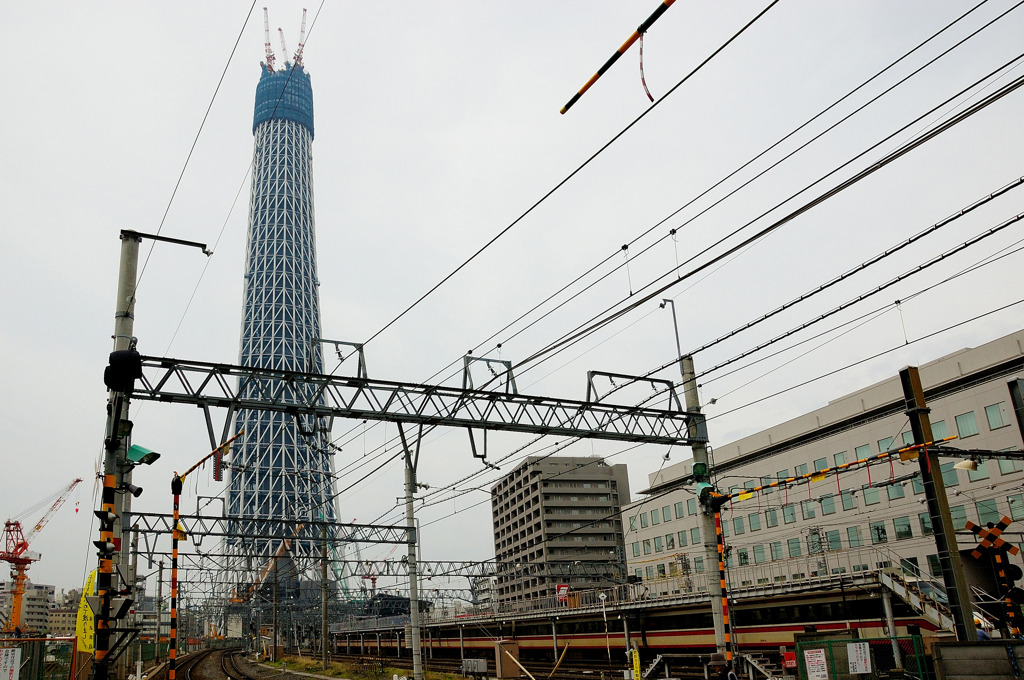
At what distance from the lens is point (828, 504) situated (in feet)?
160

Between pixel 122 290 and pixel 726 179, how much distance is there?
42.8 ft

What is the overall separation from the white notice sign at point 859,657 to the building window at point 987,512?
25432mm

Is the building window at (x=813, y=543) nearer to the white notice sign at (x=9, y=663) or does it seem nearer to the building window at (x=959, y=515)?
the building window at (x=959, y=515)

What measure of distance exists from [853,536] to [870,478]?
4682 mm

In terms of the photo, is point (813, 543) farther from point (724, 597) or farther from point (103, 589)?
point (103, 589)

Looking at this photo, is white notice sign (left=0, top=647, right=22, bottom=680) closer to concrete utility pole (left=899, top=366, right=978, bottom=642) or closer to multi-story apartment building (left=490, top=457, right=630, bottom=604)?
concrete utility pole (left=899, top=366, right=978, bottom=642)

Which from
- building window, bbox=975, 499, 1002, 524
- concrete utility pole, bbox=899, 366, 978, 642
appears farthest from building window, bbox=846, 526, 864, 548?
concrete utility pole, bbox=899, 366, 978, 642

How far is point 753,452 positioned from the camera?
190 ft

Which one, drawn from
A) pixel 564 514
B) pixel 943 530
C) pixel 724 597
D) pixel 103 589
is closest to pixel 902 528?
pixel 943 530

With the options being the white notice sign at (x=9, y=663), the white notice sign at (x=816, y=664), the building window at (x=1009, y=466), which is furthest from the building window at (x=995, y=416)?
the white notice sign at (x=9, y=663)

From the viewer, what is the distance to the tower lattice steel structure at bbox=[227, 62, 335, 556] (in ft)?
394

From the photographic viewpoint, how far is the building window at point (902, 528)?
43188mm

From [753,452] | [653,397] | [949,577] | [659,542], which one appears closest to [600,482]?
[659,542]

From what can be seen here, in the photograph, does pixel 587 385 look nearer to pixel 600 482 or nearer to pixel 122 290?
pixel 122 290
